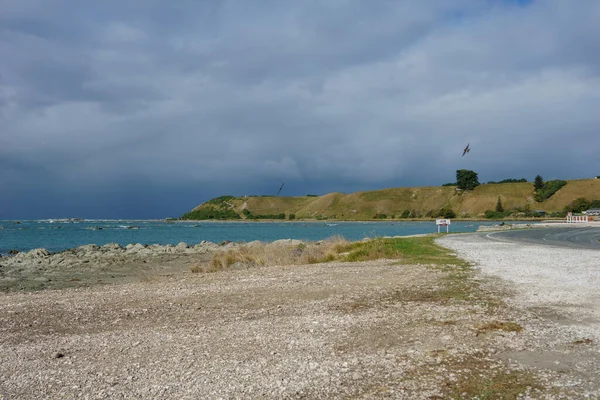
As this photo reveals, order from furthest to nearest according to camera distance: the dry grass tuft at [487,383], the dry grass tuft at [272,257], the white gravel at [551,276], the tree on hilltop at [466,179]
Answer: the tree on hilltop at [466,179] < the dry grass tuft at [272,257] < the white gravel at [551,276] < the dry grass tuft at [487,383]

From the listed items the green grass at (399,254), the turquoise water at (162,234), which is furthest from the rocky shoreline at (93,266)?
the turquoise water at (162,234)

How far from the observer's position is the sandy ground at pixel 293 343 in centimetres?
580

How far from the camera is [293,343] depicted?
24.9ft

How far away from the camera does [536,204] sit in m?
146

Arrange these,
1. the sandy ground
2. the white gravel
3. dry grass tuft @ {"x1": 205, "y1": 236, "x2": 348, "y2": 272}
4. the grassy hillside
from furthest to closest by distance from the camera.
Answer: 1. the grassy hillside
2. dry grass tuft @ {"x1": 205, "y1": 236, "x2": 348, "y2": 272}
3. the white gravel
4. the sandy ground

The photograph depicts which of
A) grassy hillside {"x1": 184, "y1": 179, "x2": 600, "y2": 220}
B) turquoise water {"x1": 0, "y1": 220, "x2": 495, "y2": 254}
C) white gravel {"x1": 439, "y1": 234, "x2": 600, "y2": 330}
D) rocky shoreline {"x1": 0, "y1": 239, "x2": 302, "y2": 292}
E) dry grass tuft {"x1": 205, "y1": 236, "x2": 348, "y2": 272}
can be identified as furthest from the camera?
grassy hillside {"x1": 184, "y1": 179, "x2": 600, "y2": 220}

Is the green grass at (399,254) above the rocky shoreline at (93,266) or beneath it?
above

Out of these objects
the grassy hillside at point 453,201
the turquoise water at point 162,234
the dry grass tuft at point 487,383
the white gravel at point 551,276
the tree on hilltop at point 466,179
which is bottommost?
the turquoise water at point 162,234

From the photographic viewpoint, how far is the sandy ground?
5797 millimetres

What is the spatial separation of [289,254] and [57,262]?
12730 mm

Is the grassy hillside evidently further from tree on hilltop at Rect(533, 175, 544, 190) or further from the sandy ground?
the sandy ground

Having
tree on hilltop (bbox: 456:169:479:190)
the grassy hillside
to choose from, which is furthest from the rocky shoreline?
tree on hilltop (bbox: 456:169:479:190)

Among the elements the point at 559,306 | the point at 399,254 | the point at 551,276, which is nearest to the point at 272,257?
the point at 399,254

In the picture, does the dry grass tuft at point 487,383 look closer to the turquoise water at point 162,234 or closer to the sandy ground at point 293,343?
the sandy ground at point 293,343
